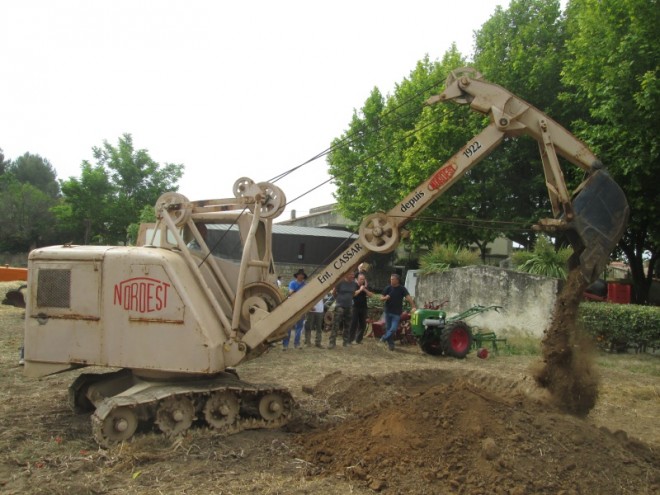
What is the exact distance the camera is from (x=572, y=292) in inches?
273

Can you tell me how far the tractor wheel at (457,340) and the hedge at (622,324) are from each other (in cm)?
348

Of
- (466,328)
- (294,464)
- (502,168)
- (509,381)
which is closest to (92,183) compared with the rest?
(502,168)

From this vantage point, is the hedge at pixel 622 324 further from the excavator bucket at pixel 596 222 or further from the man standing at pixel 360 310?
the excavator bucket at pixel 596 222

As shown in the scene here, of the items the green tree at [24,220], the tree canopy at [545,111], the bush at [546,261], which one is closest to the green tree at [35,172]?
the green tree at [24,220]

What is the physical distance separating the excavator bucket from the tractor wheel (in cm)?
709

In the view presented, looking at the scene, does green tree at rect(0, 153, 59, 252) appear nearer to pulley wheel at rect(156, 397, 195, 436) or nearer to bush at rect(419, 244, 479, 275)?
bush at rect(419, 244, 479, 275)

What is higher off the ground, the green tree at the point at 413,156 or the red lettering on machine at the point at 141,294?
the green tree at the point at 413,156

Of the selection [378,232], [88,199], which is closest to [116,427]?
[378,232]

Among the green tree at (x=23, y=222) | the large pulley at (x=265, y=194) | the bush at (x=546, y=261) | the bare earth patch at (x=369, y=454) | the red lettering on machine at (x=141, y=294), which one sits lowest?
the bare earth patch at (x=369, y=454)

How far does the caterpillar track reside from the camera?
6250 mm

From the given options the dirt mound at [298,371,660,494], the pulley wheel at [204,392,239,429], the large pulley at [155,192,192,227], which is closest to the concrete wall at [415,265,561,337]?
the dirt mound at [298,371,660,494]

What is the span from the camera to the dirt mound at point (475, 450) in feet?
17.6

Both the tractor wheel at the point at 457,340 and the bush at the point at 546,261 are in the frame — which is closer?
the tractor wheel at the point at 457,340

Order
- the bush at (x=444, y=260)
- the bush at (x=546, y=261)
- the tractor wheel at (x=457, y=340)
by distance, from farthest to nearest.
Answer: the bush at (x=444, y=260) < the bush at (x=546, y=261) < the tractor wheel at (x=457, y=340)
